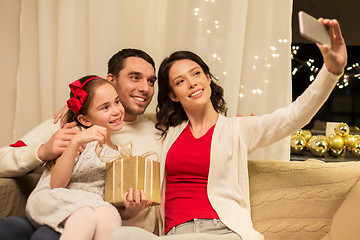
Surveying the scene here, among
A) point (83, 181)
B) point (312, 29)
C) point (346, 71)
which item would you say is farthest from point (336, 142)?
point (83, 181)

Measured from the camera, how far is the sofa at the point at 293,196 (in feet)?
5.27

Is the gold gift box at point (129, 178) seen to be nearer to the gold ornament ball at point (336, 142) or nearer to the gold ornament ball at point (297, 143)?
the gold ornament ball at point (297, 143)

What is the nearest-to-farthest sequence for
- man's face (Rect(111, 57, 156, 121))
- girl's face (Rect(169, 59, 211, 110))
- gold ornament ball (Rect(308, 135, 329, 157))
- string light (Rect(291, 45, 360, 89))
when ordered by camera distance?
girl's face (Rect(169, 59, 211, 110)) < man's face (Rect(111, 57, 156, 121)) < gold ornament ball (Rect(308, 135, 329, 157)) < string light (Rect(291, 45, 360, 89))

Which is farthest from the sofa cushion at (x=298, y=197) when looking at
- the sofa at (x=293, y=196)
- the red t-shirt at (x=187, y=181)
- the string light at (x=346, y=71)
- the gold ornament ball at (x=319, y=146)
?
the string light at (x=346, y=71)

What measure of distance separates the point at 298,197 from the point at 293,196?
0.02 m

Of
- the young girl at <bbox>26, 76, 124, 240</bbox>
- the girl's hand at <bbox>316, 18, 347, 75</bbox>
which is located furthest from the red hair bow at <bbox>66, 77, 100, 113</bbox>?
the girl's hand at <bbox>316, 18, 347, 75</bbox>

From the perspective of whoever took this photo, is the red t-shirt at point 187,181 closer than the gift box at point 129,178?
No

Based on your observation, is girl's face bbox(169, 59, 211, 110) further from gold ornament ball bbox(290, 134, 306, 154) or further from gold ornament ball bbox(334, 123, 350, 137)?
gold ornament ball bbox(334, 123, 350, 137)

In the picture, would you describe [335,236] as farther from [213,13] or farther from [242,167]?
[213,13]

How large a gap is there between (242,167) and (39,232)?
0.87 meters

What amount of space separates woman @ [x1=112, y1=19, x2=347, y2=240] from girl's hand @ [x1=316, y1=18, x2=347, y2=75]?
53 millimetres

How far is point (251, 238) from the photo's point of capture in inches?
57.7

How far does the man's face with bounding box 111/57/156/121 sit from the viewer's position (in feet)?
6.21

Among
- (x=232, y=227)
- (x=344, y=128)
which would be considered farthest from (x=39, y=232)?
(x=344, y=128)
